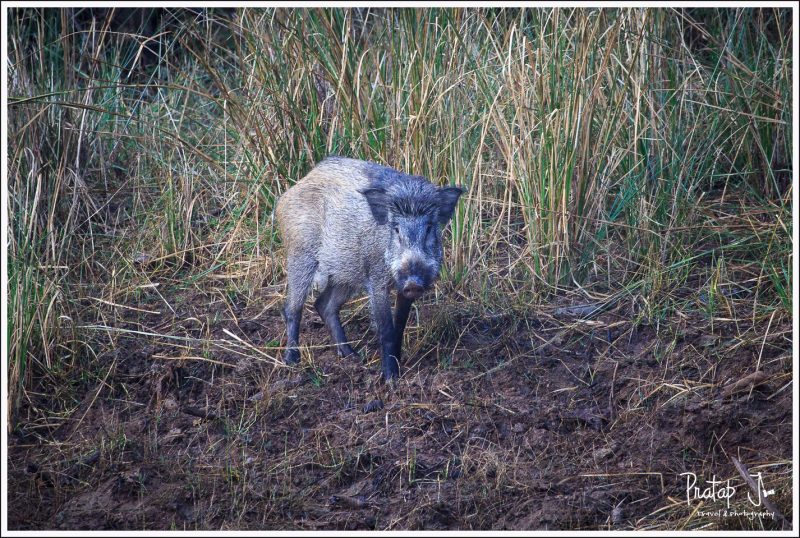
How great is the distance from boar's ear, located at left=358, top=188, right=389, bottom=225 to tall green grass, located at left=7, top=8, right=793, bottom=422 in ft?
2.59

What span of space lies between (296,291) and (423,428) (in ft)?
3.59

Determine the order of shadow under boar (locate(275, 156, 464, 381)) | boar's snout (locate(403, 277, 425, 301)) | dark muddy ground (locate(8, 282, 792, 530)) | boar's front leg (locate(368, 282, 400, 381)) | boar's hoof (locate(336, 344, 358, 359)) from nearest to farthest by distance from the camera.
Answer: dark muddy ground (locate(8, 282, 792, 530)) < boar's snout (locate(403, 277, 425, 301)) < shadow under boar (locate(275, 156, 464, 381)) < boar's front leg (locate(368, 282, 400, 381)) < boar's hoof (locate(336, 344, 358, 359))

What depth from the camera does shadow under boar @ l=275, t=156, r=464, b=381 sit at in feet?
14.1

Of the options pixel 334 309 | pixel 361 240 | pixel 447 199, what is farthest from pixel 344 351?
pixel 447 199

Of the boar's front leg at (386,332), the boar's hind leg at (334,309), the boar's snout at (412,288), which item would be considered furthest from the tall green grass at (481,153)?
the boar's snout at (412,288)

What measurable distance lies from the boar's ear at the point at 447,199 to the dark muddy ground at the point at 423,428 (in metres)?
0.67

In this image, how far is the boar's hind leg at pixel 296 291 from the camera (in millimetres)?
4754

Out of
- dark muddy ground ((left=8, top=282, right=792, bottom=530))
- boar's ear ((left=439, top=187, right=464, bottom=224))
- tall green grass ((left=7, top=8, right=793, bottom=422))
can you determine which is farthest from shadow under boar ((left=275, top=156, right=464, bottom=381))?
tall green grass ((left=7, top=8, right=793, bottom=422))

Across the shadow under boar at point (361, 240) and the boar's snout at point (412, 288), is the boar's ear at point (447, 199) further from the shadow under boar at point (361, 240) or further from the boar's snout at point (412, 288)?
the boar's snout at point (412, 288)

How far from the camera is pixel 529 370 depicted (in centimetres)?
453

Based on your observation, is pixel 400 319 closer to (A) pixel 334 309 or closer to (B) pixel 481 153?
(A) pixel 334 309

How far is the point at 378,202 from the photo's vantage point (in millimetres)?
4375

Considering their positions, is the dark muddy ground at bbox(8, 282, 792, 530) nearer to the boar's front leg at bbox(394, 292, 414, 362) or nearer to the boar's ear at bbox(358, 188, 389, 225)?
the boar's front leg at bbox(394, 292, 414, 362)

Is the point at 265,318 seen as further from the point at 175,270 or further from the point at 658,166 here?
the point at 658,166
